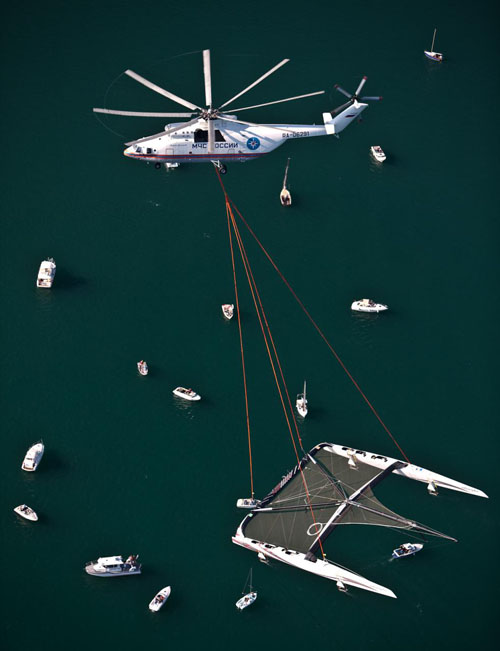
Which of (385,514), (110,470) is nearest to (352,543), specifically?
(385,514)

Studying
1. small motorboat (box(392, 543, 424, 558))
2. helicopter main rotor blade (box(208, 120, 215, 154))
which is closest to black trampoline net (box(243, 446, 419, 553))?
small motorboat (box(392, 543, 424, 558))

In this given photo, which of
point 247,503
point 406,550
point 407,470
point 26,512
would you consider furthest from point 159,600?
point 407,470

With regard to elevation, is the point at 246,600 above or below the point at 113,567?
below

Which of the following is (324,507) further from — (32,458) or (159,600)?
(32,458)

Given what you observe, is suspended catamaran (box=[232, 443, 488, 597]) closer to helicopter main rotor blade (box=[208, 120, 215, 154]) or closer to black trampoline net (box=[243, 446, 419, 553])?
black trampoline net (box=[243, 446, 419, 553])

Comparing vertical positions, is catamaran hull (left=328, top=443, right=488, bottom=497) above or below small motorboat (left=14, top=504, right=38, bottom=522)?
above
